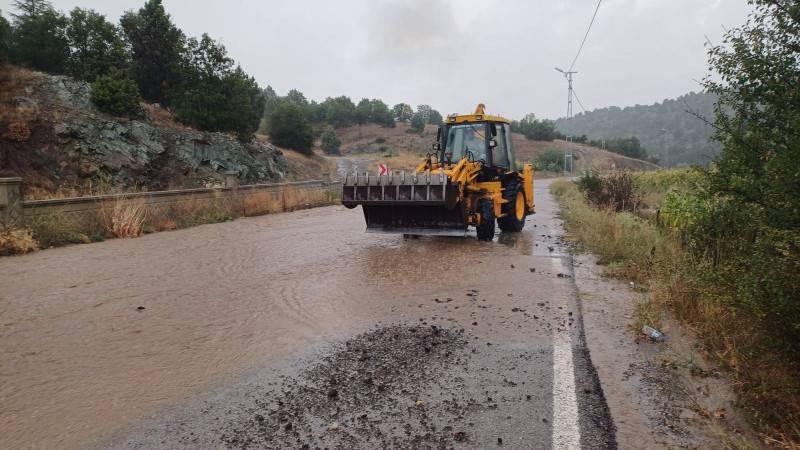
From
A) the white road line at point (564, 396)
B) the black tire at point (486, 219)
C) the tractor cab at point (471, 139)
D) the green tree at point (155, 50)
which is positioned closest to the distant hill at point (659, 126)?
the green tree at point (155, 50)

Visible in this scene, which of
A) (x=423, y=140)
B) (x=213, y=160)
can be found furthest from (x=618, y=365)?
(x=423, y=140)

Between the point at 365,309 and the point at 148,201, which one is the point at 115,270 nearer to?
the point at 365,309

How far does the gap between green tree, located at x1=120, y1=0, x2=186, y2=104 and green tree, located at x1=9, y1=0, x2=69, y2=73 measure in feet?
12.3

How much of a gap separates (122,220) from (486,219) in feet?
27.3

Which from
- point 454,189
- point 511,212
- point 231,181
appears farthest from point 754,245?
point 231,181

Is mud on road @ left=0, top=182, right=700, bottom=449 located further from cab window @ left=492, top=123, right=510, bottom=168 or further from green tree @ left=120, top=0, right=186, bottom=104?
green tree @ left=120, top=0, right=186, bottom=104

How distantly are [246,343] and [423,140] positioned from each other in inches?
3151

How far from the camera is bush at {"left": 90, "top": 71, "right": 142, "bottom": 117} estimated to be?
21.7 meters

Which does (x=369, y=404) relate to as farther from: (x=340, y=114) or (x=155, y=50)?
(x=340, y=114)

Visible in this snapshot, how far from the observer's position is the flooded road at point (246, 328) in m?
3.10

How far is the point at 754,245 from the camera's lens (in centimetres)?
353

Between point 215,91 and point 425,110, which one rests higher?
point 425,110

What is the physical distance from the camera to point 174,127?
83.9 feet

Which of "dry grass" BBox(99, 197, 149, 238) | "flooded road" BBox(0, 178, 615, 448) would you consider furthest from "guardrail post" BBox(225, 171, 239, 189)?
"flooded road" BBox(0, 178, 615, 448)
